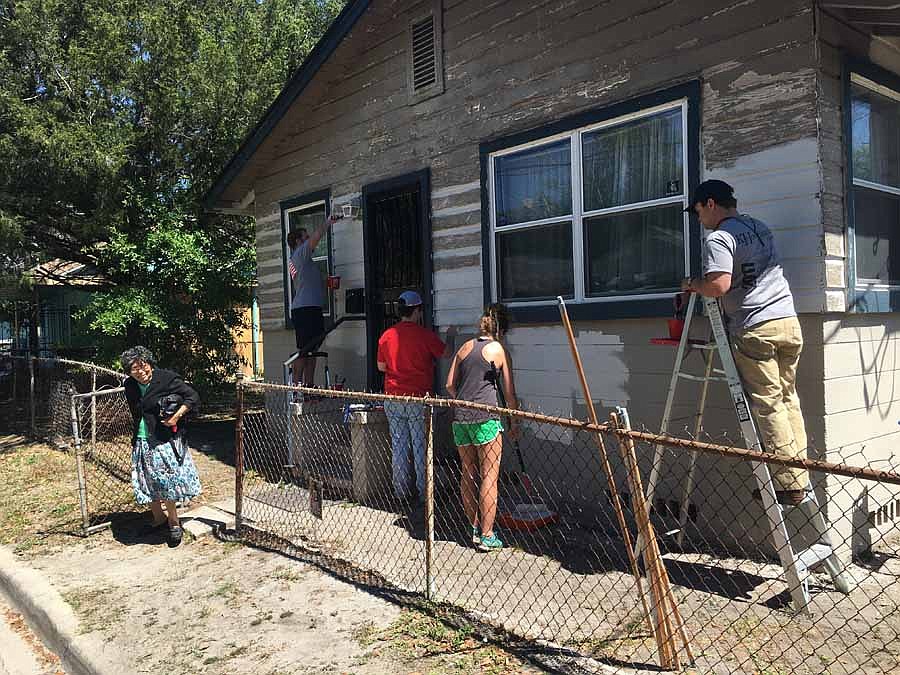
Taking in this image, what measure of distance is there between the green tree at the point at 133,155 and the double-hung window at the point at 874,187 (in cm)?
851

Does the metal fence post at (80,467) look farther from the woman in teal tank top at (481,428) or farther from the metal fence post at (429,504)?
the metal fence post at (429,504)

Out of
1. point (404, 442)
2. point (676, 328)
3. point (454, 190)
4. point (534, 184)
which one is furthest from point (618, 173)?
point (404, 442)

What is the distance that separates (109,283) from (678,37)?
34.8ft

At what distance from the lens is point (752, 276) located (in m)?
4.45

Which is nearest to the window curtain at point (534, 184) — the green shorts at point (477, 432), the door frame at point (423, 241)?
the door frame at point (423, 241)

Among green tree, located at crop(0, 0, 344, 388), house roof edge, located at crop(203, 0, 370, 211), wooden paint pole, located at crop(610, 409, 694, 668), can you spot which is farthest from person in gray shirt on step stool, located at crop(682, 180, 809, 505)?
green tree, located at crop(0, 0, 344, 388)

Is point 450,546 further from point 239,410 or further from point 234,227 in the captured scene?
point 234,227

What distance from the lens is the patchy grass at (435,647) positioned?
3.66 m

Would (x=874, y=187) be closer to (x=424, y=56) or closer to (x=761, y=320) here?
(x=761, y=320)

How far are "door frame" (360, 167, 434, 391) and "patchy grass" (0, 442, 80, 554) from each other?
130 inches

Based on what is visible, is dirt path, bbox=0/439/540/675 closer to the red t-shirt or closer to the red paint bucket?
the red t-shirt

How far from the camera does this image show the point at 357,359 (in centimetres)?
865

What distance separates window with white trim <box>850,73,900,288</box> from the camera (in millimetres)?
5098

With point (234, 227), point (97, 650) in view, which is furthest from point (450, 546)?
point (234, 227)
